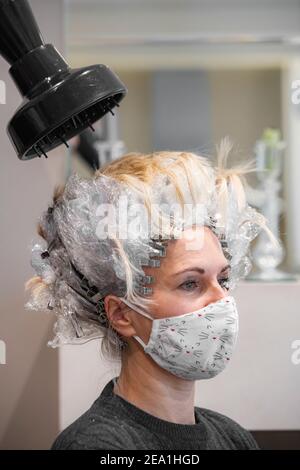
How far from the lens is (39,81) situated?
0.87m

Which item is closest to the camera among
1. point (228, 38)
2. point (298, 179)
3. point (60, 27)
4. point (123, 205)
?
point (123, 205)

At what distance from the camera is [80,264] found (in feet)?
3.21

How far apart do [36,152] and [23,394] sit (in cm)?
47

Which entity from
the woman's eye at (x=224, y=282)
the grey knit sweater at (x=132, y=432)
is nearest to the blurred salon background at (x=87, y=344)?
the grey knit sweater at (x=132, y=432)

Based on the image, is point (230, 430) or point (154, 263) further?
point (230, 430)

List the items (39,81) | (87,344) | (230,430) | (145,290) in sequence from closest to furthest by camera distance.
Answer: (39,81) → (145,290) → (230,430) → (87,344)

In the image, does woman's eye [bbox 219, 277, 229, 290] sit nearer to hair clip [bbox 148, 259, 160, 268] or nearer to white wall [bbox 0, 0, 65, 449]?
hair clip [bbox 148, 259, 160, 268]

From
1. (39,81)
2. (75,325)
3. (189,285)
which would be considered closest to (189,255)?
(189,285)

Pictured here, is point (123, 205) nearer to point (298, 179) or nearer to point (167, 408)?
point (167, 408)

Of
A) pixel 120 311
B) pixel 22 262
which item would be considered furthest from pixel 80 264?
pixel 22 262

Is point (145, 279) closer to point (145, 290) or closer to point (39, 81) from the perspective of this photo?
point (145, 290)

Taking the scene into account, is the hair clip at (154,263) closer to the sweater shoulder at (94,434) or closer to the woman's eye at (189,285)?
the woman's eye at (189,285)

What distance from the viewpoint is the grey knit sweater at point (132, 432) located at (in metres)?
0.95

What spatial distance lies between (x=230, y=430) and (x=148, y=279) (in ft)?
1.09
